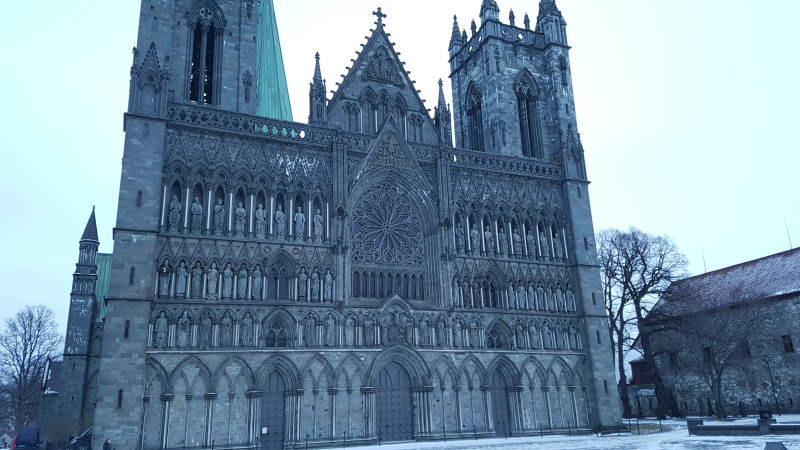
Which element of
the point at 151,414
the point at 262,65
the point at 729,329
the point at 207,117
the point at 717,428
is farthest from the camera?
the point at 262,65

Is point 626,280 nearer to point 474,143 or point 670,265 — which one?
point 670,265

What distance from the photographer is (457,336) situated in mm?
33406

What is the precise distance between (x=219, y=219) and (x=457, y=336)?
14.0 meters

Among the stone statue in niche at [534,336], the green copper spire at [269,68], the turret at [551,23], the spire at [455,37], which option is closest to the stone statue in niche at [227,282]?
the stone statue in niche at [534,336]

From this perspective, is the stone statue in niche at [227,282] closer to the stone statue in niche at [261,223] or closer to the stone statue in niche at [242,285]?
the stone statue in niche at [242,285]

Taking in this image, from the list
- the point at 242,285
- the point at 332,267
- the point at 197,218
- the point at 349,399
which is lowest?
the point at 349,399

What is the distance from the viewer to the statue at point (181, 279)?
2800cm

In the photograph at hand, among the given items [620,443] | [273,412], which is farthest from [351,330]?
[620,443]

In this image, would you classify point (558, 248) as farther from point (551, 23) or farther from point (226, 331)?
point (226, 331)

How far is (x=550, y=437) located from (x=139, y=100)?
2728cm

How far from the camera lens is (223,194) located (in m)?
30.4

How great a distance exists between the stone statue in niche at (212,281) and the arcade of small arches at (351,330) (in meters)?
0.75

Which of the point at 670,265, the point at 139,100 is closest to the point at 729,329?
the point at 670,265

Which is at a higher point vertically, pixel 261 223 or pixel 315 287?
pixel 261 223
